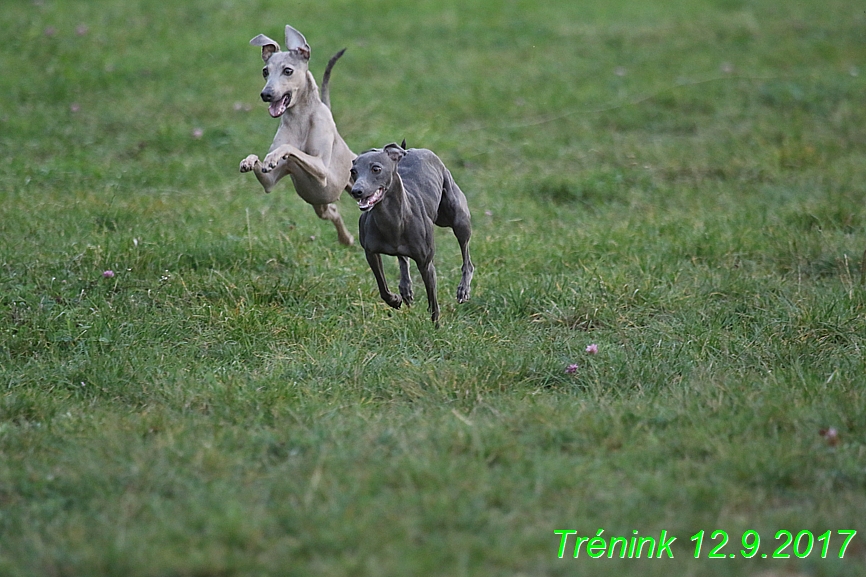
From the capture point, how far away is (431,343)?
18.7ft

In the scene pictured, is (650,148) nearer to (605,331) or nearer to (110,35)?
(605,331)

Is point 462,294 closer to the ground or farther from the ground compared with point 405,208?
closer to the ground

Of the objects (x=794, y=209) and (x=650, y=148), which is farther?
(x=650, y=148)

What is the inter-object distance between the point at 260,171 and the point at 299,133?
1.63ft

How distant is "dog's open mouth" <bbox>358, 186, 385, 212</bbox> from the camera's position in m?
4.40

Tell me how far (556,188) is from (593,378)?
3.81 meters

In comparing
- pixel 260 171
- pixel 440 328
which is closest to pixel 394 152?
pixel 260 171

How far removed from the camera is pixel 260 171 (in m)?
4.61

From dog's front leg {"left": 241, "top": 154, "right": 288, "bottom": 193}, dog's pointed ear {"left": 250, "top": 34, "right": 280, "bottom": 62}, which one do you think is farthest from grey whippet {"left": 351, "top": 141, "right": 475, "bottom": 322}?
dog's pointed ear {"left": 250, "top": 34, "right": 280, "bottom": 62}

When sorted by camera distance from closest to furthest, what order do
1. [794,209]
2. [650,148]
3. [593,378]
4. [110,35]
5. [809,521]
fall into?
[809,521]
[593,378]
[794,209]
[650,148]
[110,35]

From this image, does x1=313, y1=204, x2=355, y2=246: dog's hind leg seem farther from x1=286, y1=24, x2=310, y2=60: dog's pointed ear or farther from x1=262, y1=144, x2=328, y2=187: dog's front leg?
x1=286, y1=24, x2=310, y2=60: dog's pointed ear

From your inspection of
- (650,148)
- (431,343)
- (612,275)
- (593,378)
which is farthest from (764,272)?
(650,148)

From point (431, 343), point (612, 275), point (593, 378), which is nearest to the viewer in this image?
point (593, 378)

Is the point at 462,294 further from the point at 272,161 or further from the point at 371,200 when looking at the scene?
the point at 272,161
